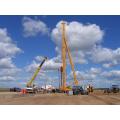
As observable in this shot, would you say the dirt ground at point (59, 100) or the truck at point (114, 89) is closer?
the dirt ground at point (59, 100)

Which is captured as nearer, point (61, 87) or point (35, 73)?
point (61, 87)

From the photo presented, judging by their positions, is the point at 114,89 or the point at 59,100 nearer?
the point at 59,100

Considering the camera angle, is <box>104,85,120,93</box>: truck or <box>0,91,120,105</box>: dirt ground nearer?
<box>0,91,120,105</box>: dirt ground

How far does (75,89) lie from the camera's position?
77.6m

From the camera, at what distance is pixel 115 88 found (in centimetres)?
9281

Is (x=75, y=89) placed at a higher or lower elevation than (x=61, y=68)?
lower
